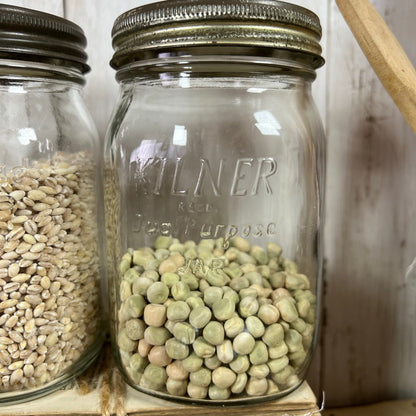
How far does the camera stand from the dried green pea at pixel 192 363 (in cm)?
43

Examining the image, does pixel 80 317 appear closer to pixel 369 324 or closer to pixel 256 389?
pixel 256 389

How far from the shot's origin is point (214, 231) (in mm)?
493

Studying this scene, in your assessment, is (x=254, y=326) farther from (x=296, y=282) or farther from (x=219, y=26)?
(x=219, y=26)

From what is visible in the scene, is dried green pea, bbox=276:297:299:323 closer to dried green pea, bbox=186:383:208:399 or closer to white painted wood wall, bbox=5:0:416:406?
dried green pea, bbox=186:383:208:399

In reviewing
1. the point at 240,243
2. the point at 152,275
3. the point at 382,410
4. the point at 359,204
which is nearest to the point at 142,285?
the point at 152,275

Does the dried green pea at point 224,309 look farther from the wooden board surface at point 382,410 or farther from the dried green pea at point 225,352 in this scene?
the wooden board surface at point 382,410

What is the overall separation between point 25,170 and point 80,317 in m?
0.18

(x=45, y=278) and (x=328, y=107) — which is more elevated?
(x=328, y=107)

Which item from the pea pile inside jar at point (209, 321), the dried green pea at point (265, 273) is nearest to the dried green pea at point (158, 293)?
the pea pile inside jar at point (209, 321)

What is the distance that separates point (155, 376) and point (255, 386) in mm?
100

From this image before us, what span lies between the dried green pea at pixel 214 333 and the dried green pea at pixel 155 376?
0.06m

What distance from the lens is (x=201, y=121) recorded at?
46cm

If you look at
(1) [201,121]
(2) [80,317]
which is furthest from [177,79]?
(2) [80,317]

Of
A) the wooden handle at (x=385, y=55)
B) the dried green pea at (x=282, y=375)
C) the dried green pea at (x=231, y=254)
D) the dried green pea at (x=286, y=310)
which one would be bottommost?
the dried green pea at (x=282, y=375)
